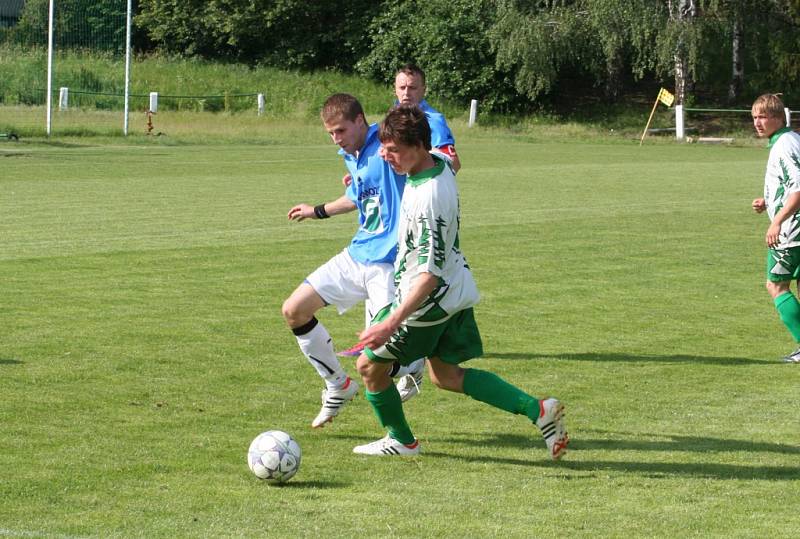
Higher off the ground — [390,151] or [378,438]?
[390,151]

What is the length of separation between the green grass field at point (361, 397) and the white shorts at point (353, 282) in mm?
707

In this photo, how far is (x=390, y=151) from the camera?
5.71 meters

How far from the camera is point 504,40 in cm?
4856

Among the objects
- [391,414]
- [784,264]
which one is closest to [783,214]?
[784,264]

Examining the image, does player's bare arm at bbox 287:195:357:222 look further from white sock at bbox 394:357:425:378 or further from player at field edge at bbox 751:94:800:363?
player at field edge at bbox 751:94:800:363

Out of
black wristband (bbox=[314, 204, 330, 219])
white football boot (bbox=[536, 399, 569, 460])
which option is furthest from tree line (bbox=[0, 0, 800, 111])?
white football boot (bbox=[536, 399, 569, 460])

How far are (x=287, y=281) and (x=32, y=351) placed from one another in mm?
3922

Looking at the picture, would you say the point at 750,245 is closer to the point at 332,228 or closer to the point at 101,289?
the point at 332,228

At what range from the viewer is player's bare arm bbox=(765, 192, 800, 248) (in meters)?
9.03

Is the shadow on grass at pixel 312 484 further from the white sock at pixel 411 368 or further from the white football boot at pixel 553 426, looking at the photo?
the white sock at pixel 411 368

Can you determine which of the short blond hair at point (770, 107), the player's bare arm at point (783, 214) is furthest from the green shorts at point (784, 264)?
the short blond hair at point (770, 107)

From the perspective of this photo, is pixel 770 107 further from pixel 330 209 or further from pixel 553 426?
pixel 553 426

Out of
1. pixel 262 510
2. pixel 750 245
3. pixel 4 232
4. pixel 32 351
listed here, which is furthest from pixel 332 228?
pixel 262 510

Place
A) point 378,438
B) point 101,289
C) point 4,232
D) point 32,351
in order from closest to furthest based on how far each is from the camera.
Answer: point 378,438 → point 32,351 → point 101,289 → point 4,232
